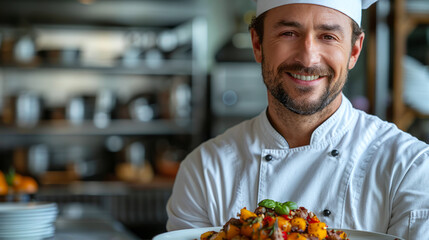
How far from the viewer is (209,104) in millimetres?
5324

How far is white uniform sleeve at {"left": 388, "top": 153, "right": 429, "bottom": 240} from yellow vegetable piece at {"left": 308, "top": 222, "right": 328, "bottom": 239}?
15.7 inches

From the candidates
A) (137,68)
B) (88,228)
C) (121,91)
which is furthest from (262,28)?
(121,91)

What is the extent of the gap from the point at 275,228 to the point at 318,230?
0.35 feet

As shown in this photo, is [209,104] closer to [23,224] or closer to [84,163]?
[84,163]

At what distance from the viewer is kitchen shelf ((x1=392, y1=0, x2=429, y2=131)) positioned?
138 inches

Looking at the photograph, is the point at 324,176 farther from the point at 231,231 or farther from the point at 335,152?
the point at 231,231

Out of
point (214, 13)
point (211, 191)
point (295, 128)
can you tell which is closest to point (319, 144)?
point (295, 128)

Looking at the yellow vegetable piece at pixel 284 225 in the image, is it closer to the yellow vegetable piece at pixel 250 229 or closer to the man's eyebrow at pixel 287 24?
the yellow vegetable piece at pixel 250 229

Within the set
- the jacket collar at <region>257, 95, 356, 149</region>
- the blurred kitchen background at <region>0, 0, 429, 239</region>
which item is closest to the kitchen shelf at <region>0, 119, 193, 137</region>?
the blurred kitchen background at <region>0, 0, 429, 239</region>

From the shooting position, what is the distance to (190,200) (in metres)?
1.57

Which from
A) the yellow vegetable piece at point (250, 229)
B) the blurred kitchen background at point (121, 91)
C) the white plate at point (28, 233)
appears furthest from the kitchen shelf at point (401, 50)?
the yellow vegetable piece at point (250, 229)

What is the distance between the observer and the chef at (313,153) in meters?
1.40

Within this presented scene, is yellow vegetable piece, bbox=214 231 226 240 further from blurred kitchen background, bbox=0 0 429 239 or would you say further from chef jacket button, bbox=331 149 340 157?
blurred kitchen background, bbox=0 0 429 239

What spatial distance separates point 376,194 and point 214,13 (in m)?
4.26
